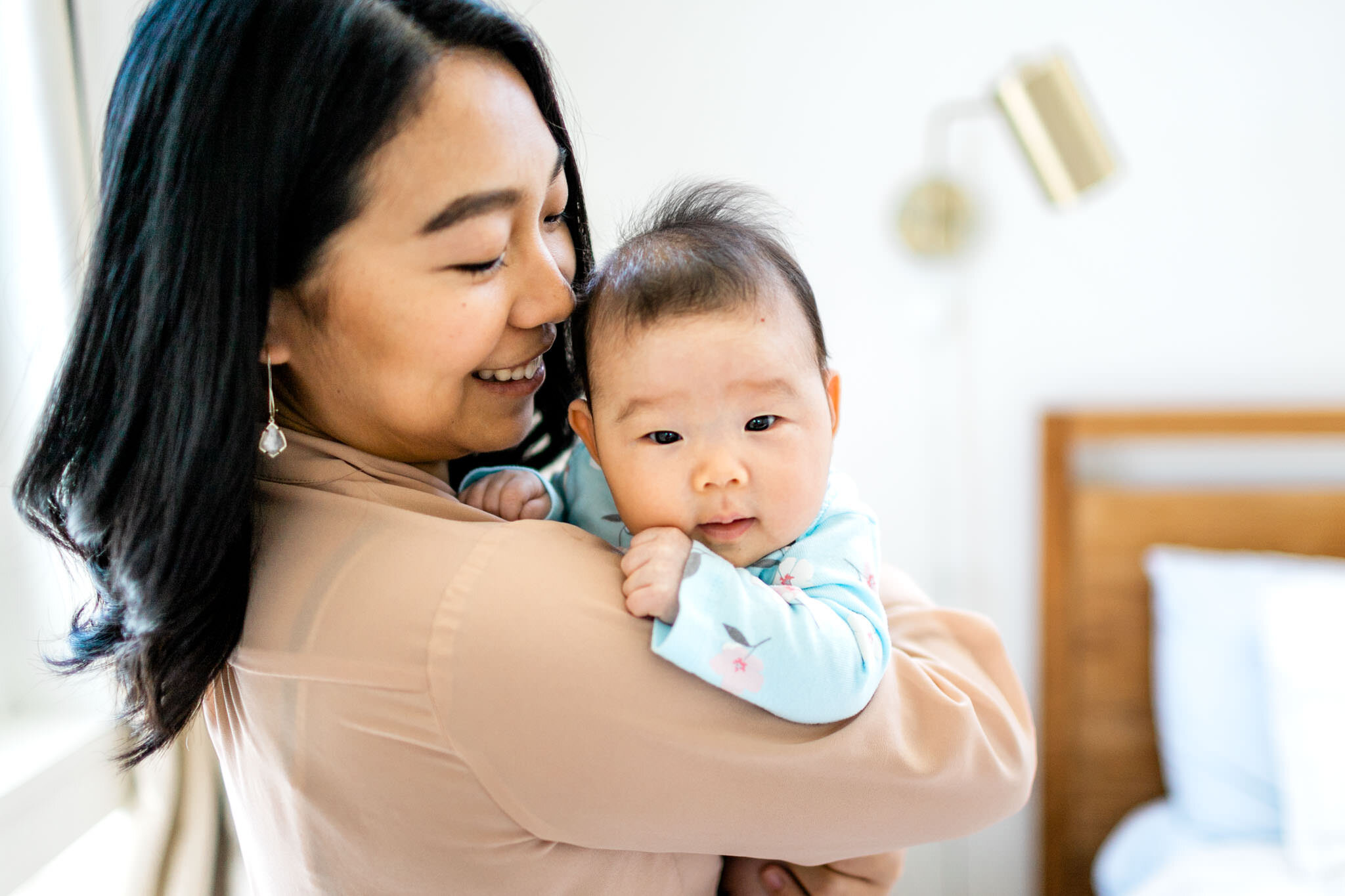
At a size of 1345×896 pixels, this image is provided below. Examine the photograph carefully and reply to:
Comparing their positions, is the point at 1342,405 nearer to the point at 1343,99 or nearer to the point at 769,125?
the point at 1343,99

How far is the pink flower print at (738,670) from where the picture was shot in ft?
2.24

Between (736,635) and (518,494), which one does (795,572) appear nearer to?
(736,635)

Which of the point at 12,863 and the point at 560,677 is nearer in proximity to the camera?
the point at 560,677

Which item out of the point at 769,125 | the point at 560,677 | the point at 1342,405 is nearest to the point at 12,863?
the point at 560,677

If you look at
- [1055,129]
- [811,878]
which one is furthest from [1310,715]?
[811,878]

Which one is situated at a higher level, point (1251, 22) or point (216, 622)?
point (1251, 22)

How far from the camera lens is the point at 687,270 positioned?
2.86ft

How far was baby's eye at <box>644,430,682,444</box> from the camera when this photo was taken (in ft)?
2.86

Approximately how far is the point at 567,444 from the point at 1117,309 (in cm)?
160

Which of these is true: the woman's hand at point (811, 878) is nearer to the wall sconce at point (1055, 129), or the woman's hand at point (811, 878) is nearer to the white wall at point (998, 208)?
the wall sconce at point (1055, 129)

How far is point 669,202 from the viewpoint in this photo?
3.34 ft

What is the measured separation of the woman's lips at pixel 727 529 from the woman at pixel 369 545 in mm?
126

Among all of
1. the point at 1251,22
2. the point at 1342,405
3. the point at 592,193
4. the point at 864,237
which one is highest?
the point at 1251,22

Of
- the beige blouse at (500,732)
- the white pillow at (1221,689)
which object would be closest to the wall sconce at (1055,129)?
the white pillow at (1221,689)
